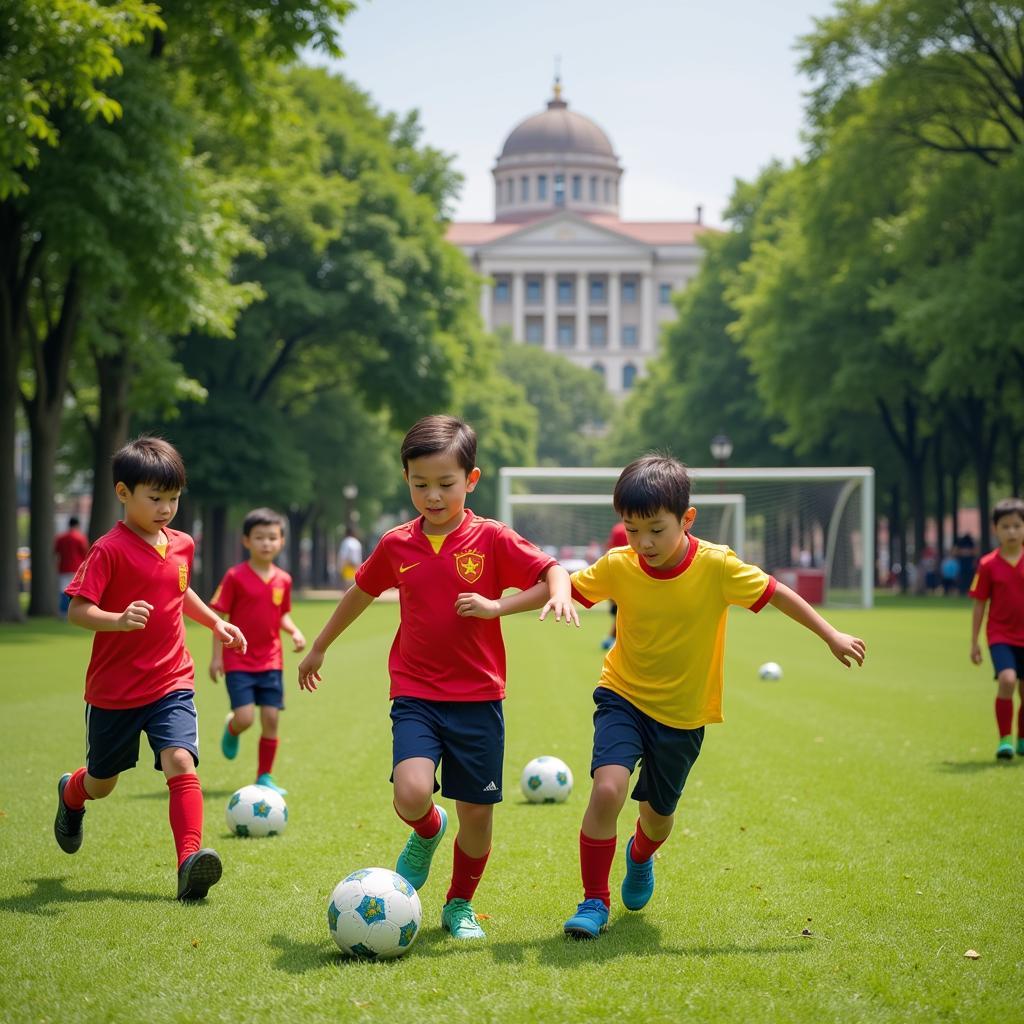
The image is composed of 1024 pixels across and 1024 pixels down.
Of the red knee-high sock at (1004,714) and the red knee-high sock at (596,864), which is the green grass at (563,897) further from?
the red knee-high sock at (1004,714)

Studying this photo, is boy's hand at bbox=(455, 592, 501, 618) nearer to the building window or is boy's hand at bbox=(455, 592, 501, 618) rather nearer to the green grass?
the green grass

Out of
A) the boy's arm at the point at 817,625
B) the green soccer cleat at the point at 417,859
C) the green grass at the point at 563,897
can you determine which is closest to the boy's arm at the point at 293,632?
the green grass at the point at 563,897

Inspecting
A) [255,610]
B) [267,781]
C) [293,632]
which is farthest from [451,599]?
[255,610]

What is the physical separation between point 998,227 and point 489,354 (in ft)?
61.0

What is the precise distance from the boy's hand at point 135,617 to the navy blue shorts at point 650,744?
1.89 metres

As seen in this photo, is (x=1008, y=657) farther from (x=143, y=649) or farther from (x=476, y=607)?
(x=143, y=649)

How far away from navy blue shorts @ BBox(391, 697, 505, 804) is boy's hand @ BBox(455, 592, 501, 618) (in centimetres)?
42

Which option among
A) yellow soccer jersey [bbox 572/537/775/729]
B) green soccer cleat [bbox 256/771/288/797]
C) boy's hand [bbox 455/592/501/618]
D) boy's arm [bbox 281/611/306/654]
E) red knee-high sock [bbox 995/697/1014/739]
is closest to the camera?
boy's hand [bbox 455/592/501/618]

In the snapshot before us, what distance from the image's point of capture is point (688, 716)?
20.2ft

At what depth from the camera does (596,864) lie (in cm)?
593

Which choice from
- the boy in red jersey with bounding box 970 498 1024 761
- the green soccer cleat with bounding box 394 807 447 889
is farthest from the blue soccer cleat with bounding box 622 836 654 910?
the boy in red jersey with bounding box 970 498 1024 761

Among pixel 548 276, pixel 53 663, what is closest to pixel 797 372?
pixel 53 663

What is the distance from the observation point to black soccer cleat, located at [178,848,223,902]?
639 centimetres

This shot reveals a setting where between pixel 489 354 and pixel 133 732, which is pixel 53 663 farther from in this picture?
pixel 489 354
